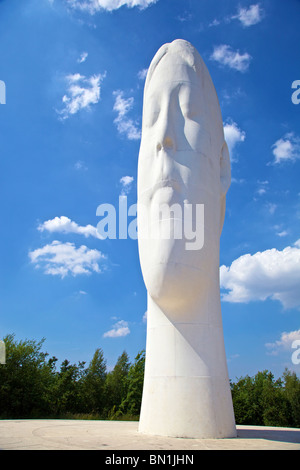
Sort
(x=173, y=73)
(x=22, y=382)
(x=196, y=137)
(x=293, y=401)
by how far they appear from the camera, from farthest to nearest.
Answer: (x=293, y=401), (x=22, y=382), (x=173, y=73), (x=196, y=137)

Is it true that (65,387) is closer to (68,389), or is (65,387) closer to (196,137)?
(68,389)

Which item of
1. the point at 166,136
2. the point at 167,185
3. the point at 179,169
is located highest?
the point at 166,136

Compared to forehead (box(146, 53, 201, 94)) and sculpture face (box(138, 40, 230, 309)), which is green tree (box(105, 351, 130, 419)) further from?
forehead (box(146, 53, 201, 94))

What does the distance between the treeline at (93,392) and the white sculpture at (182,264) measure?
16911 millimetres

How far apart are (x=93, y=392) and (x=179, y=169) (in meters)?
30.8

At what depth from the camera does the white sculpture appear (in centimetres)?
885

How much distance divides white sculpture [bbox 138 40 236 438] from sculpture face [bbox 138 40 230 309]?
3 cm

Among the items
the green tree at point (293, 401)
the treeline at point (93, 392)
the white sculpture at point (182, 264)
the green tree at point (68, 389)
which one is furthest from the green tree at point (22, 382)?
the green tree at point (293, 401)

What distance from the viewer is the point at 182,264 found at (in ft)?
30.8

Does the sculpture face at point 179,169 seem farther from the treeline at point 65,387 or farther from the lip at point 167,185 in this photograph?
the treeline at point 65,387

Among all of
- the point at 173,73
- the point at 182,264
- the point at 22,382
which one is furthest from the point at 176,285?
the point at 22,382

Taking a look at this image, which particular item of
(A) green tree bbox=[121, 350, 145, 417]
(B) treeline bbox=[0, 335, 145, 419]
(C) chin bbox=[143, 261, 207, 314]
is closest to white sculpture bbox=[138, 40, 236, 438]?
(C) chin bbox=[143, 261, 207, 314]
